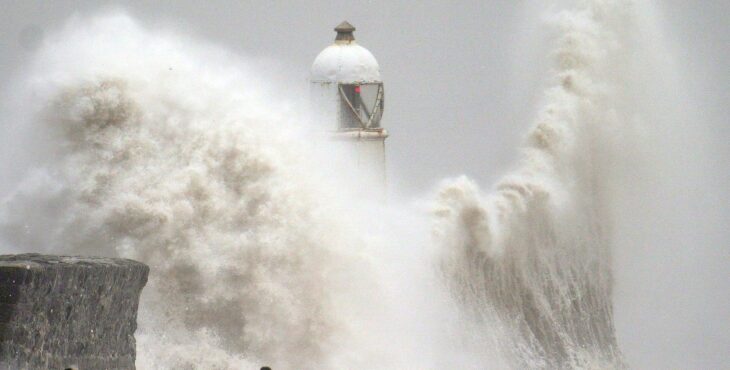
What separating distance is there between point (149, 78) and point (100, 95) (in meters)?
1.41

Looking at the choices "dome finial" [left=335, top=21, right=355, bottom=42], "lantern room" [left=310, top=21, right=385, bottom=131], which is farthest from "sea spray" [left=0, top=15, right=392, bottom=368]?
"dome finial" [left=335, top=21, right=355, bottom=42]

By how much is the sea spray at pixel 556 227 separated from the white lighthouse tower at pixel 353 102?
136 inches

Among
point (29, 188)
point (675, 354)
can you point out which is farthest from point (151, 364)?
point (675, 354)

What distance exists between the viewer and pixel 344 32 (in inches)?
1801

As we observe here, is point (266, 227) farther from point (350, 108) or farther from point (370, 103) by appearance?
point (370, 103)

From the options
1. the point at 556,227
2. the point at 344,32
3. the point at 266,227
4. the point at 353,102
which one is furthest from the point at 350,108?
the point at 266,227

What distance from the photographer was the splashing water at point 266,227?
36.5 meters

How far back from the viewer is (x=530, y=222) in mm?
42281

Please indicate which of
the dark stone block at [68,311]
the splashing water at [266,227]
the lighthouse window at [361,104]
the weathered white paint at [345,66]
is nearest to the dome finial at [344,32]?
the weathered white paint at [345,66]

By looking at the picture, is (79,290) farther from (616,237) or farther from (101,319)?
(616,237)

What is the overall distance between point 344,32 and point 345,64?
0.98 m

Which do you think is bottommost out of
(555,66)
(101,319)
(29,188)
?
(101,319)

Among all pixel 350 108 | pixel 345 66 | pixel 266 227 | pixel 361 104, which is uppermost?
pixel 345 66

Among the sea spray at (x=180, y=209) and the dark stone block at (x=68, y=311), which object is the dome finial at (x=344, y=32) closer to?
the sea spray at (x=180, y=209)
